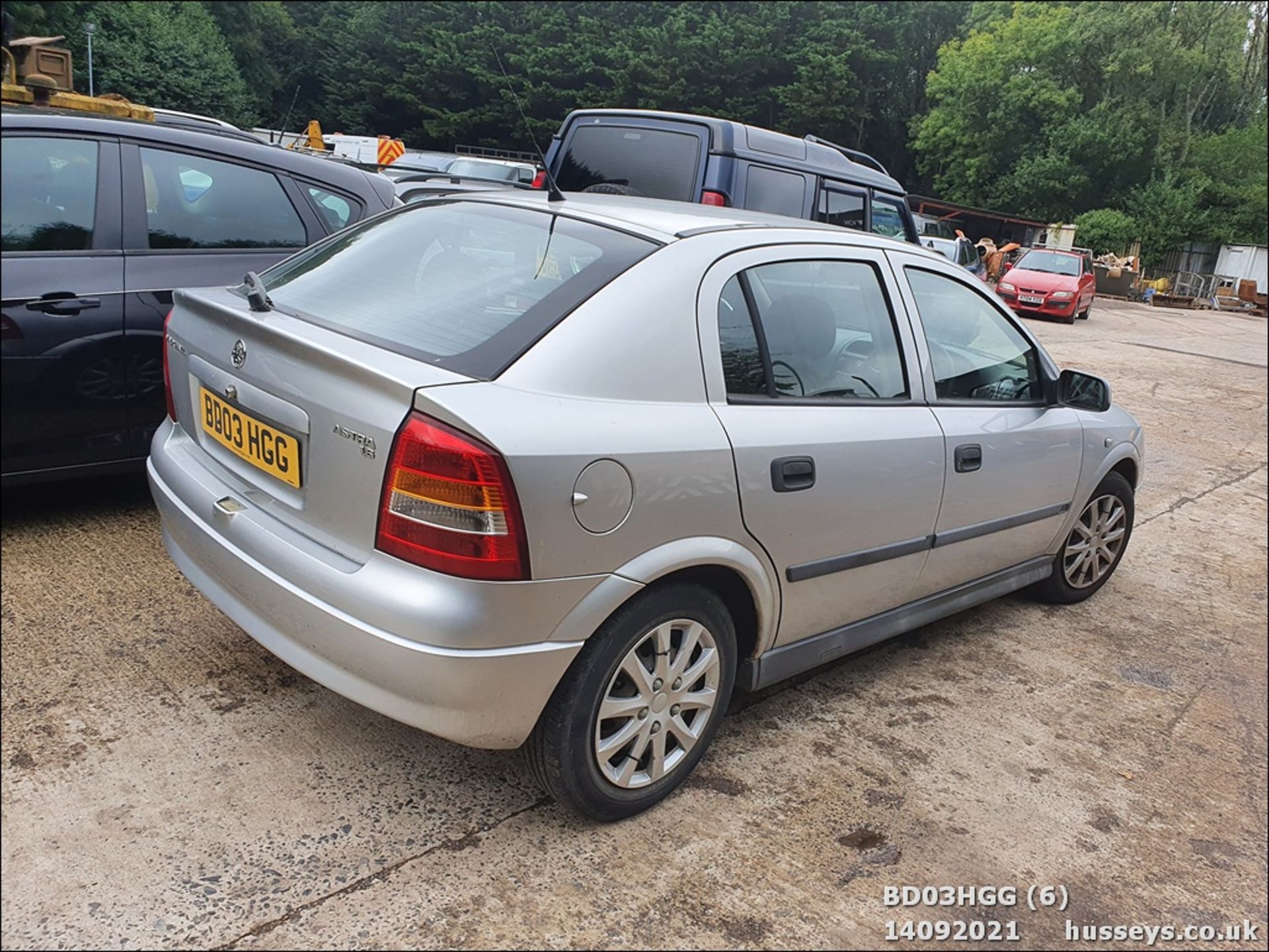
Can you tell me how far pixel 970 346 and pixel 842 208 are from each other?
15.4 feet

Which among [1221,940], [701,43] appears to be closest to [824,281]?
[1221,940]

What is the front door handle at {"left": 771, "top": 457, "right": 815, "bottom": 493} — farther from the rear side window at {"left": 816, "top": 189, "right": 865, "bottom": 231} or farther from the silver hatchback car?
the rear side window at {"left": 816, "top": 189, "right": 865, "bottom": 231}

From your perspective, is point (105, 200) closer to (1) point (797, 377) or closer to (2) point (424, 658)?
(2) point (424, 658)

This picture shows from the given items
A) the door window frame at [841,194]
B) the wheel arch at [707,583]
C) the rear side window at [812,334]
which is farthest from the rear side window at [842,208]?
the wheel arch at [707,583]

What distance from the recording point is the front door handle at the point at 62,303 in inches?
123

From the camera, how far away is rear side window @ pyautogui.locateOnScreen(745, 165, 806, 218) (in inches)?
265

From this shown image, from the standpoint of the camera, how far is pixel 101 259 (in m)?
3.35

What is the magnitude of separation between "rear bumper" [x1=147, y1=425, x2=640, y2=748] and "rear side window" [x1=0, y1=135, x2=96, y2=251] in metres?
1.65

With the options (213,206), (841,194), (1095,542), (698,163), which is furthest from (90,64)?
(1095,542)

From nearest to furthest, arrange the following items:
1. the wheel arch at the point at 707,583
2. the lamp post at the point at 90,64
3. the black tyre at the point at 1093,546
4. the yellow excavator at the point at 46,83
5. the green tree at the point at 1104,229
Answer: the wheel arch at the point at 707,583 → the yellow excavator at the point at 46,83 → the black tyre at the point at 1093,546 → the lamp post at the point at 90,64 → the green tree at the point at 1104,229

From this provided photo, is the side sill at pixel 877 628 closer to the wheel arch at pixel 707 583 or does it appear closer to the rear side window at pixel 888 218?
the wheel arch at pixel 707 583

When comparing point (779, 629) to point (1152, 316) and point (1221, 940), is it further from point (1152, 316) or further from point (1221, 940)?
point (1152, 316)

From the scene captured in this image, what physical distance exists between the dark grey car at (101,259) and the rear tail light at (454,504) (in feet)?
5.86

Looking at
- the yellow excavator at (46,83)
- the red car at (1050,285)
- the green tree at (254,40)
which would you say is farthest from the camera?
the green tree at (254,40)
